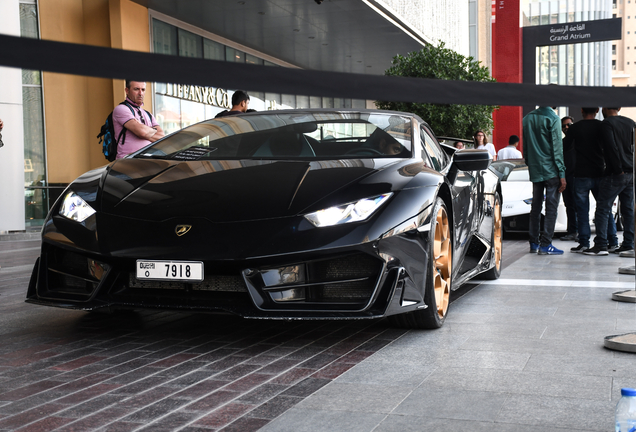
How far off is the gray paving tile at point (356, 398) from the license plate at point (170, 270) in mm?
900

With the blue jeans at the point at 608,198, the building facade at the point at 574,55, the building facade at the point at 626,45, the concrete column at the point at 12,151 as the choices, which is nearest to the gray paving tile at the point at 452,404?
the blue jeans at the point at 608,198

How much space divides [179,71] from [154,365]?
1872mm

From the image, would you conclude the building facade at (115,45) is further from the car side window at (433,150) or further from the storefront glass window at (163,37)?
the car side window at (433,150)

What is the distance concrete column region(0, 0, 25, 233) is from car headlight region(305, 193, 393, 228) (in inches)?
488

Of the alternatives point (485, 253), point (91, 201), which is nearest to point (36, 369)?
point (91, 201)

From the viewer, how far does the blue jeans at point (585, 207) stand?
9.27m

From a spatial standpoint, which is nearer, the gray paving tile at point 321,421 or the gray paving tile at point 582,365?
the gray paving tile at point 321,421

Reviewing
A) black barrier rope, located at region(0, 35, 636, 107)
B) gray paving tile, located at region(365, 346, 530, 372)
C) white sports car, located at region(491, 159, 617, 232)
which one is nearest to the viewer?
black barrier rope, located at region(0, 35, 636, 107)

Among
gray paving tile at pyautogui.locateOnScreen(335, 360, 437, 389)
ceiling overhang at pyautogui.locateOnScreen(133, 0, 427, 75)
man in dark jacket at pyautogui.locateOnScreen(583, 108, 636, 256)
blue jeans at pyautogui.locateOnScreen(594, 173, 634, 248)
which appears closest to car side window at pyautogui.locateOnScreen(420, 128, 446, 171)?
gray paving tile at pyautogui.locateOnScreen(335, 360, 437, 389)

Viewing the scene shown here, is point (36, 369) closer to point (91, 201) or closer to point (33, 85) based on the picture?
point (91, 201)

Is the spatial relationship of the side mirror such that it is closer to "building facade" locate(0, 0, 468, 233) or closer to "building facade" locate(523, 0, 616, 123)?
"building facade" locate(0, 0, 468, 233)

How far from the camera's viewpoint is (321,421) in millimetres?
2512

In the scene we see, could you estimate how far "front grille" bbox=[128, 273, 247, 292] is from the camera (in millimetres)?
3537

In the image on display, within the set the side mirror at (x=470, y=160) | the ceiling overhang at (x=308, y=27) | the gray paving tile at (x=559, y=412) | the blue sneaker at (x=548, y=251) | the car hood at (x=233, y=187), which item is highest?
the ceiling overhang at (x=308, y=27)
